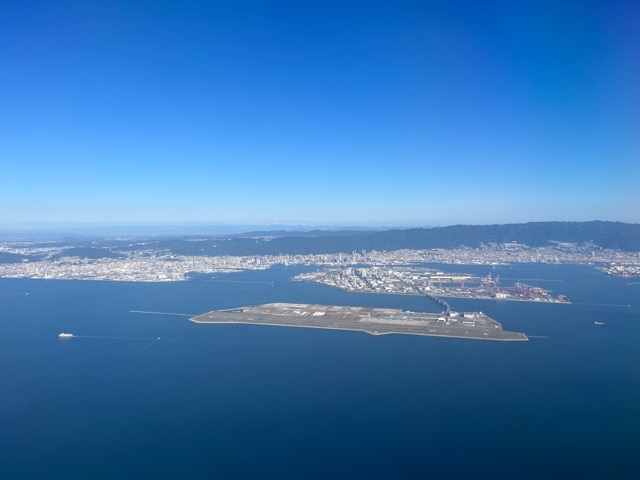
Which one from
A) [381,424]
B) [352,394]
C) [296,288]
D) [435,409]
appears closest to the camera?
[381,424]

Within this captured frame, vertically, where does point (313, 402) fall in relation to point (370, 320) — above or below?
below

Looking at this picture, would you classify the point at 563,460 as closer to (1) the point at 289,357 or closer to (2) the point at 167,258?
(1) the point at 289,357

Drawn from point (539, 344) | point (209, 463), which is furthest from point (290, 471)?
point (539, 344)

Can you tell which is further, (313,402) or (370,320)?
(370,320)

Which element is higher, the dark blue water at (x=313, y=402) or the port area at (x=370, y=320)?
the port area at (x=370, y=320)

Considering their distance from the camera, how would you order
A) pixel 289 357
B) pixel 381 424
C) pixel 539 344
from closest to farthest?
pixel 381 424
pixel 289 357
pixel 539 344

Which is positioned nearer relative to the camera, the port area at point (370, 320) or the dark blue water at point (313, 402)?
the dark blue water at point (313, 402)
